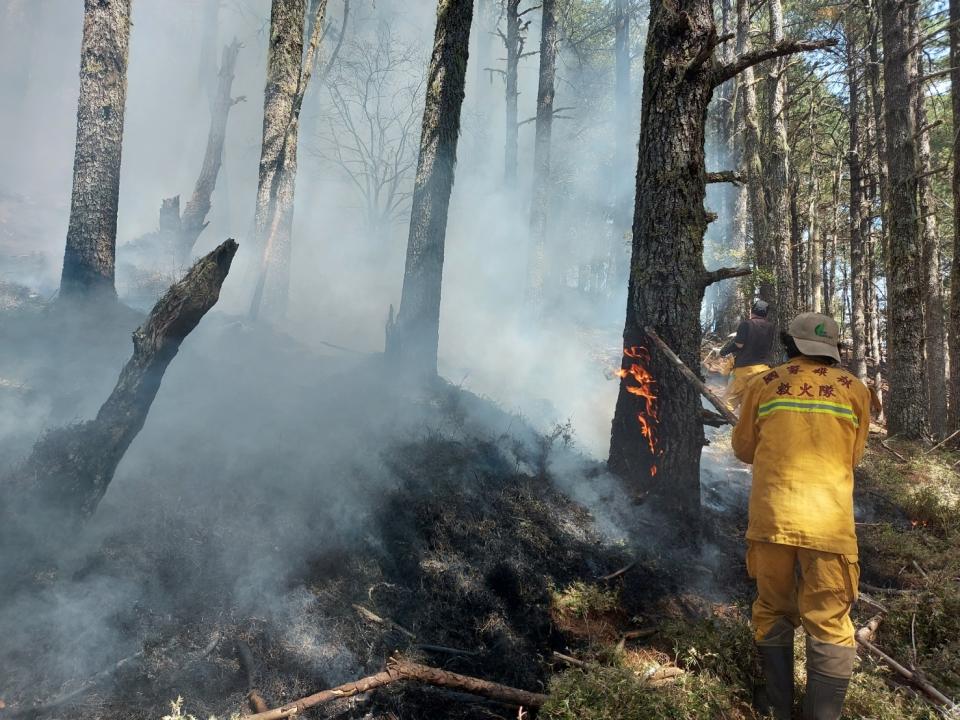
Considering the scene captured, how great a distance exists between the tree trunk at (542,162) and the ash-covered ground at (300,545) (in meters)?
8.85

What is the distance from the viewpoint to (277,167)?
32.9 feet

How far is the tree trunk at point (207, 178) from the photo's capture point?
12.4m

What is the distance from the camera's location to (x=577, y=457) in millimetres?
6105

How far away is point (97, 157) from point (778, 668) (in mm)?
8815

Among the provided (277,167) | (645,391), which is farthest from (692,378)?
(277,167)

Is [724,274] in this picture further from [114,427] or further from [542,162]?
[542,162]

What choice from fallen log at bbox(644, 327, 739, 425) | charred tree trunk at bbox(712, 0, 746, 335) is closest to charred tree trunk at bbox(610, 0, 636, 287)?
charred tree trunk at bbox(712, 0, 746, 335)

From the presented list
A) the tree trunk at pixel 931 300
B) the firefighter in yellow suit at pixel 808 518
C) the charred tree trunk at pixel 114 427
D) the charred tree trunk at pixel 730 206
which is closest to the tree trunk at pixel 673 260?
the firefighter in yellow suit at pixel 808 518

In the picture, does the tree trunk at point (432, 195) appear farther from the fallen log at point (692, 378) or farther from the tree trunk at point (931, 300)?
the tree trunk at point (931, 300)

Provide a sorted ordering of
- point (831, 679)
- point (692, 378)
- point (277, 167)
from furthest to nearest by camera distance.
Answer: point (277, 167)
point (692, 378)
point (831, 679)

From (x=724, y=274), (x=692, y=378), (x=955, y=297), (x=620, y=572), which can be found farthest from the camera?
(x=955, y=297)

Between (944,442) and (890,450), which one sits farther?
(890,450)

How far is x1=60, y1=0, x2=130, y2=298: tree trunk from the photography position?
23.3 ft

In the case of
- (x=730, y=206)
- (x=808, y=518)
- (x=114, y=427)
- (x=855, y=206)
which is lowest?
(x=808, y=518)
